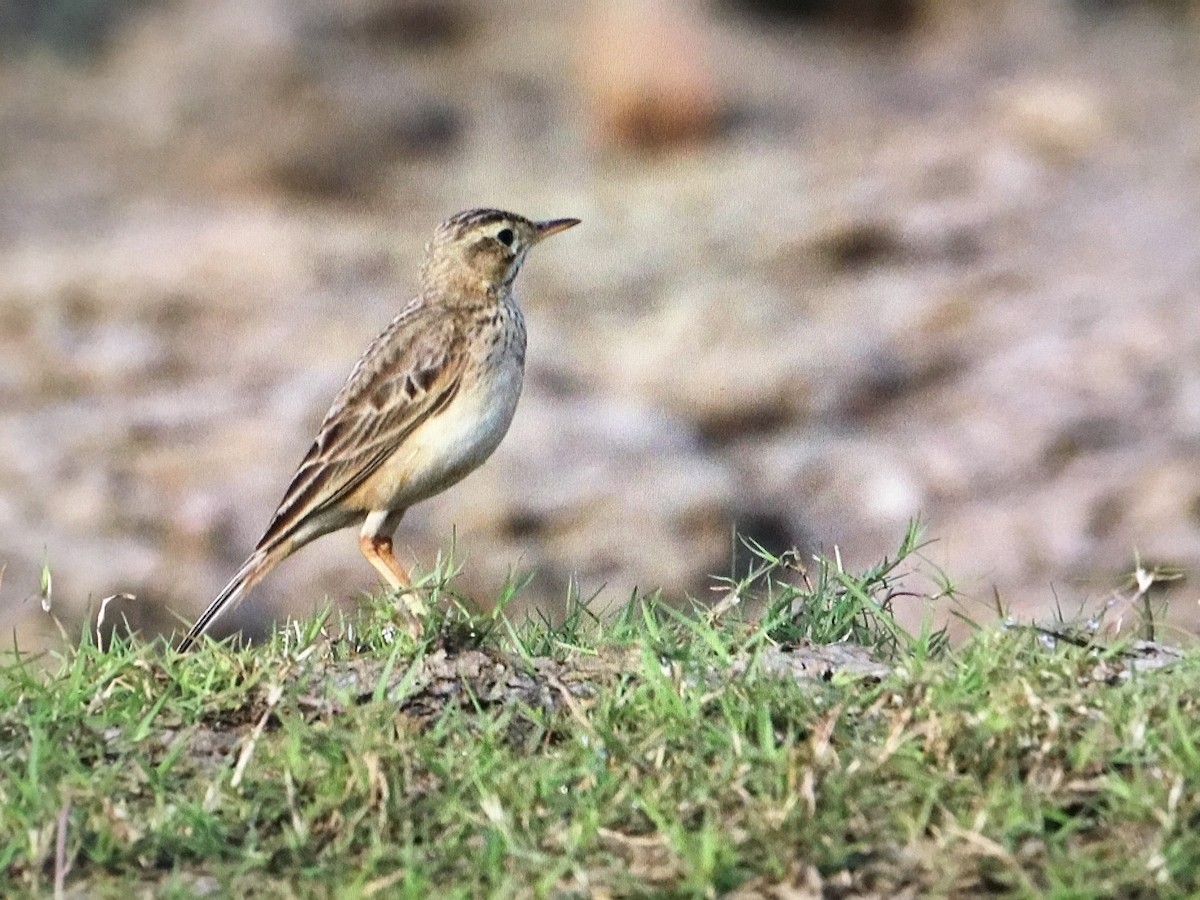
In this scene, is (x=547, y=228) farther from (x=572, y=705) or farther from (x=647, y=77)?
(x=647, y=77)

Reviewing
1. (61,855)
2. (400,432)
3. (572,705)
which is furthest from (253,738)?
(400,432)

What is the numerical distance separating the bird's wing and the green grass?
1.51 m

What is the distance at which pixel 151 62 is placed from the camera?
67.2 feet

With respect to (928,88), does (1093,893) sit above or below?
below

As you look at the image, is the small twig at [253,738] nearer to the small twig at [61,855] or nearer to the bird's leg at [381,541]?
the small twig at [61,855]

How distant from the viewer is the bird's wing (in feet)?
23.5

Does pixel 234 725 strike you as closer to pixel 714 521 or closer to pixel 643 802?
pixel 643 802

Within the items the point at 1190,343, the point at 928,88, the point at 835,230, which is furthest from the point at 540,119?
the point at 1190,343

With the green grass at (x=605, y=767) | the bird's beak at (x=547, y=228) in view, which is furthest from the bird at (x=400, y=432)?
the green grass at (x=605, y=767)

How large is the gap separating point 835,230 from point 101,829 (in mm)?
11624

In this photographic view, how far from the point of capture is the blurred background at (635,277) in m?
11.7

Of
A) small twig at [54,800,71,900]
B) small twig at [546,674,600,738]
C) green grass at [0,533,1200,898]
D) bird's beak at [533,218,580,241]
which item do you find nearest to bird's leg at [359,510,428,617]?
bird's beak at [533,218,580,241]

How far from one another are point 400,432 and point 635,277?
865 cm

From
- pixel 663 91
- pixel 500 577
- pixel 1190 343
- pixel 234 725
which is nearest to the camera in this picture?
pixel 234 725
